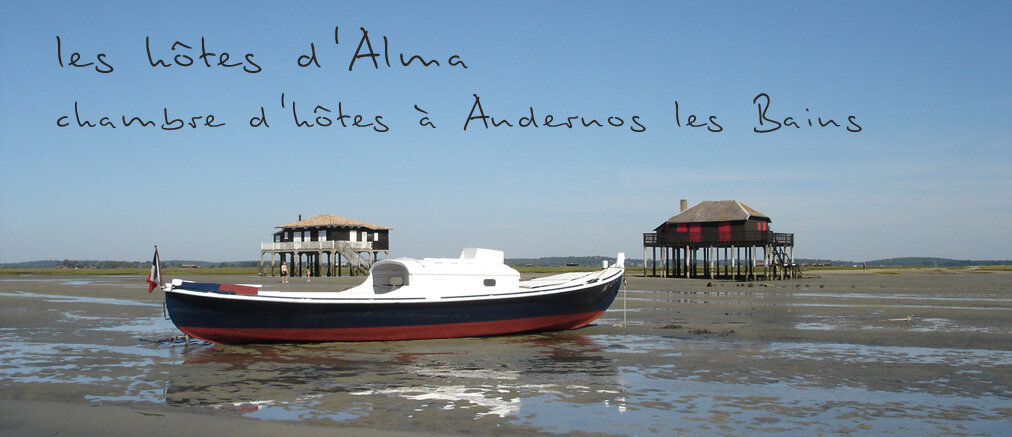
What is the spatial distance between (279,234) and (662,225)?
3732cm

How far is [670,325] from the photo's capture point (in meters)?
22.8

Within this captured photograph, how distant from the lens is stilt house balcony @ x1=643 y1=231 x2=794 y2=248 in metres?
64.9

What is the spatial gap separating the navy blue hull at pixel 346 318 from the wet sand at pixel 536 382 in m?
0.37

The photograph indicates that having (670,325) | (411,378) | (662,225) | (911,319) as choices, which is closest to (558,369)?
(411,378)

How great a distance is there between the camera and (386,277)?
2012 cm

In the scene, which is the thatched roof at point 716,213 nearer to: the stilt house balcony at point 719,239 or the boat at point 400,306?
the stilt house balcony at point 719,239

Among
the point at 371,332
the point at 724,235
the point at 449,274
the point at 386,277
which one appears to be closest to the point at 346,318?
the point at 371,332

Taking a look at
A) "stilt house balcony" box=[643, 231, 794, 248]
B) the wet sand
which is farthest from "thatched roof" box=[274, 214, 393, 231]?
the wet sand

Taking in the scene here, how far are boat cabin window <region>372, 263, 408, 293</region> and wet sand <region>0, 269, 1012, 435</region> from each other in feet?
6.20


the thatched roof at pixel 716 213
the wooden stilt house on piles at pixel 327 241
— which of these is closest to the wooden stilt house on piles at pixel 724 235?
the thatched roof at pixel 716 213

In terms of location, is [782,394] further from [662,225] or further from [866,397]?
[662,225]

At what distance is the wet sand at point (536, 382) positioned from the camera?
9.92 metres

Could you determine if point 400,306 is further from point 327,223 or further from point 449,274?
point 327,223

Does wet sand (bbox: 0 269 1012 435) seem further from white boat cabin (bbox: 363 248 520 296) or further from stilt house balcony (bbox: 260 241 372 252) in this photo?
stilt house balcony (bbox: 260 241 372 252)
